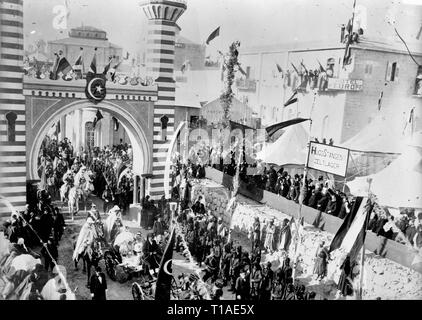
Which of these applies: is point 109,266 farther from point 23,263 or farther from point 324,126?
point 324,126

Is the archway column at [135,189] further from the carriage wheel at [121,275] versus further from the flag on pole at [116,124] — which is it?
the carriage wheel at [121,275]

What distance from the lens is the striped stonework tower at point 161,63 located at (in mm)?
6344

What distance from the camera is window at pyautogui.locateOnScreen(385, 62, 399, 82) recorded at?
6961mm

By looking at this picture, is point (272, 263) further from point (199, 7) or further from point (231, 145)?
point (199, 7)

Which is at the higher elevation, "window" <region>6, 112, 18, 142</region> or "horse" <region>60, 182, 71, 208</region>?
"window" <region>6, 112, 18, 142</region>

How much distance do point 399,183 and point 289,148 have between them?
1607 millimetres

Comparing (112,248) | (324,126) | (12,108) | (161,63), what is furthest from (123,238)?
(324,126)

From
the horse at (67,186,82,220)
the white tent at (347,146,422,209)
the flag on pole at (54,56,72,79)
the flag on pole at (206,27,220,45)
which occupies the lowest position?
the horse at (67,186,82,220)

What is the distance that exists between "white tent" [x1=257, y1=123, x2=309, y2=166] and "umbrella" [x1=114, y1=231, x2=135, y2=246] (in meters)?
2.06

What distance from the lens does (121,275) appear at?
6.29m

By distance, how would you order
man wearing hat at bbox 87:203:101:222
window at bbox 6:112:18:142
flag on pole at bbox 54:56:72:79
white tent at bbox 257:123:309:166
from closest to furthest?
1. window at bbox 6:112:18:142
2. flag on pole at bbox 54:56:72:79
3. man wearing hat at bbox 87:203:101:222
4. white tent at bbox 257:123:309:166

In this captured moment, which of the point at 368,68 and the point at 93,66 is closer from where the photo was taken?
the point at 93,66

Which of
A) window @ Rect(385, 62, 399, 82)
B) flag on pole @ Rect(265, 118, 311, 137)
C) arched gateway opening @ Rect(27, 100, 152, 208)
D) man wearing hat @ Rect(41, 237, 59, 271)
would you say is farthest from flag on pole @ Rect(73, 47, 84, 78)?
window @ Rect(385, 62, 399, 82)

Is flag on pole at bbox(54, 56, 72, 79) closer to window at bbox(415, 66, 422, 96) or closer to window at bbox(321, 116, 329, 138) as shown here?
window at bbox(321, 116, 329, 138)
